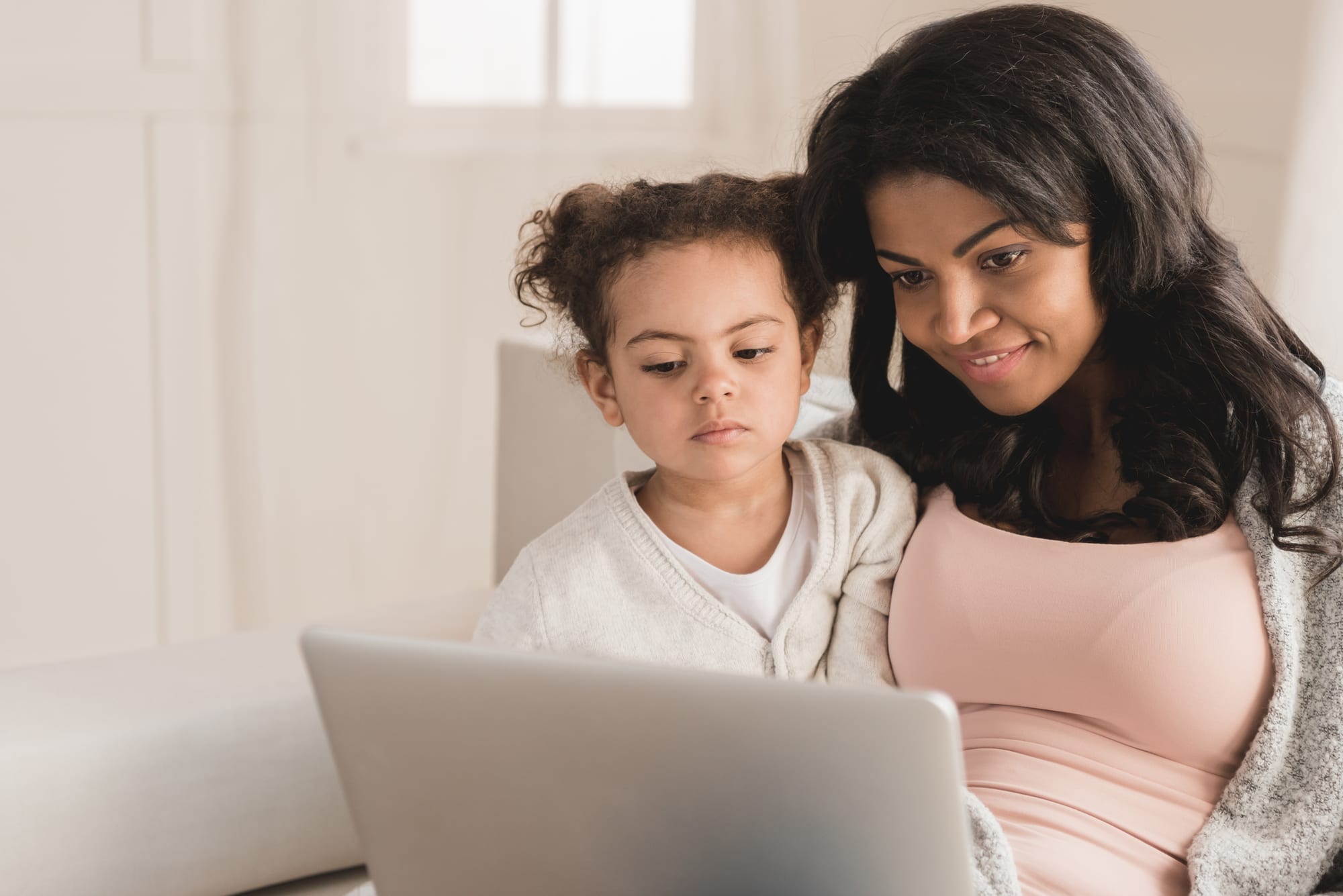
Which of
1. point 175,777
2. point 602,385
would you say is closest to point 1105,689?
point 602,385

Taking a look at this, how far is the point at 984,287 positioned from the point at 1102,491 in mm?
228

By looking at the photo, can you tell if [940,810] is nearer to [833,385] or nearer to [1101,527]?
[1101,527]

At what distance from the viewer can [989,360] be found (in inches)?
44.8

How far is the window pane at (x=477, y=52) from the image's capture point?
273 centimetres

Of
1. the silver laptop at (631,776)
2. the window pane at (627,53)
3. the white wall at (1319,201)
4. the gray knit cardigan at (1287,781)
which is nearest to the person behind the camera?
the silver laptop at (631,776)

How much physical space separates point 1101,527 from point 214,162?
1997 mm

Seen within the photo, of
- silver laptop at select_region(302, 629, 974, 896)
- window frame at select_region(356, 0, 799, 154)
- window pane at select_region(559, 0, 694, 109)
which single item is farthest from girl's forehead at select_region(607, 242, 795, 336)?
window pane at select_region(559, 0, 694, 109)

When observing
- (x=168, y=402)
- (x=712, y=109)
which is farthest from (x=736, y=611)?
(x=712, y=109)

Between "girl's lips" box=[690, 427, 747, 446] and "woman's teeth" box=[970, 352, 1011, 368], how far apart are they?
0.21 meters

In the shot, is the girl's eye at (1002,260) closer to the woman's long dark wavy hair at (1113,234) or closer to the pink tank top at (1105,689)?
the woman's long dark wavy hair at (1113,234)

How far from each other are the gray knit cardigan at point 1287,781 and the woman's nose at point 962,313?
0.94 ft

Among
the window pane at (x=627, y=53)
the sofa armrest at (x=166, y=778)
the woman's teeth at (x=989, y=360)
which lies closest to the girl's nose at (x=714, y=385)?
the woman's teeth at (x=989, y=360)

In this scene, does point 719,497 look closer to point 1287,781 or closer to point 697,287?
point 697,287

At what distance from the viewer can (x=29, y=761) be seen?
44.8 inches
